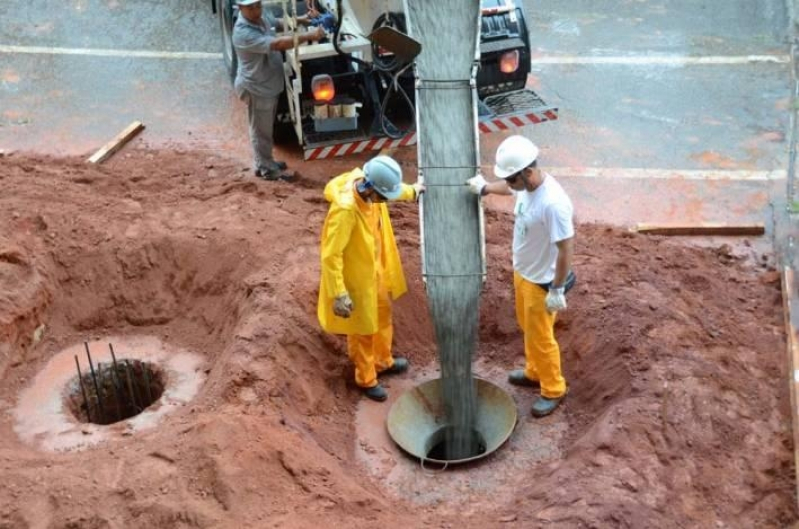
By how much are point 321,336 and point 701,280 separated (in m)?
3.06

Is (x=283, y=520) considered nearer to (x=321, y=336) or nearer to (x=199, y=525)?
(x=199, y=525)

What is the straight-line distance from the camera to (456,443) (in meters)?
6.98

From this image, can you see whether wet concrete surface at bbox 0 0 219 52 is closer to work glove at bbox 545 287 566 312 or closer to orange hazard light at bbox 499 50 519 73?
orange hazard light at bbox 499 50 519 73

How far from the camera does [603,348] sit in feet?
23.4

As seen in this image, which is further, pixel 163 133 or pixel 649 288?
pixel 163 133

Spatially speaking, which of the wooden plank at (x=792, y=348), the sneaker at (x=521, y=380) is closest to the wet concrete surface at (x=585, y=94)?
the wooden plank at (x=792, y=348)

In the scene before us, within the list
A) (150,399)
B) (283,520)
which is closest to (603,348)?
(283,520)

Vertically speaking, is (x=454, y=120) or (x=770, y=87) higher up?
(x=454, y=120)

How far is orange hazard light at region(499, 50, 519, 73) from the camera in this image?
933 cm

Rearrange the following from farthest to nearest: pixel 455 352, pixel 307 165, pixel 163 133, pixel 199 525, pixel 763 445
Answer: pixel 163 133 < pixel 307 165 < pixel 455 352 < pixel 763 445 < pixel 199 525

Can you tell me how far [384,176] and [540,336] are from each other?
148 centimetres

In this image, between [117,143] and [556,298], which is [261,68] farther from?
[556,298]

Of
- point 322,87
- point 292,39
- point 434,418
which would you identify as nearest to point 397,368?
point 434,418

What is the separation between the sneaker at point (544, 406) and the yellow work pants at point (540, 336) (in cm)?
3
